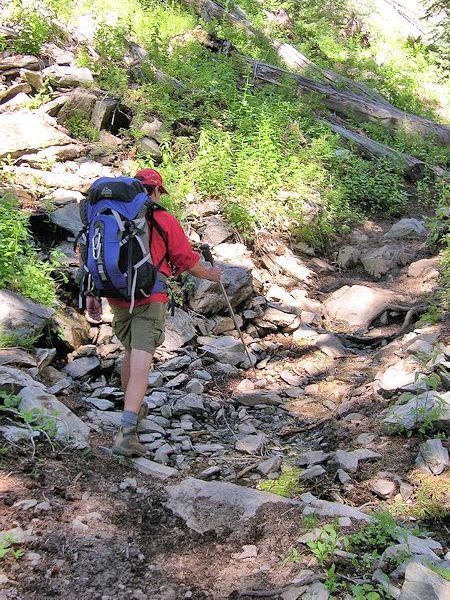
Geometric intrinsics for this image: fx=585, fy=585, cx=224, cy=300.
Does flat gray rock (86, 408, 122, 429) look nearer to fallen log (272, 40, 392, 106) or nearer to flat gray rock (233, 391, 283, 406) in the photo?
flat gray rock (233, 391, 283, 406)

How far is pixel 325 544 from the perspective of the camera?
9.89 feet

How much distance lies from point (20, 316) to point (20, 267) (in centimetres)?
78

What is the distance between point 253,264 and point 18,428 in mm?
5184

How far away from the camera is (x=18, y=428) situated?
13.1ft

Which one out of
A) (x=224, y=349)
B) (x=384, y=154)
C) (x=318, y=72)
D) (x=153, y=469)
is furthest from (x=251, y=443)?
(x=318, y=72)

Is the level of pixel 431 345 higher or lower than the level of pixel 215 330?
higher

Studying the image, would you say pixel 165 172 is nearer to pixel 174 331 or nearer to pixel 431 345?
pixel 174 331

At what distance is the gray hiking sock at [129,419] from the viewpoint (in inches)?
167

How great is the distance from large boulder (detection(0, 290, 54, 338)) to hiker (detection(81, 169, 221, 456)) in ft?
3.68

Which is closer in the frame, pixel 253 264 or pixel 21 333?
pixel 21 333

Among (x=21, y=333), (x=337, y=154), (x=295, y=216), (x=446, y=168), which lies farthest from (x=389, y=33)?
(x=21, y=333)

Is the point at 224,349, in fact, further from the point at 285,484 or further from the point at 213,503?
the point at 213,503

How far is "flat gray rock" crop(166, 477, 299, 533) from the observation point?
3.57 m

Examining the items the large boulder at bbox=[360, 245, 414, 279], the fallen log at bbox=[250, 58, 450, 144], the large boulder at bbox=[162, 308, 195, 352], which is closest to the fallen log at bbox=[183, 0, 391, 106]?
the fallen log at bbox=[250, 58, 450, 144]
